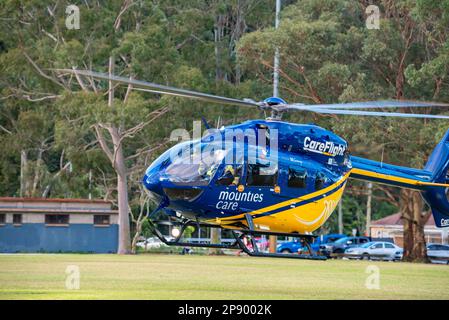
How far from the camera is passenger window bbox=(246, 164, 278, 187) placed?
2009 cm

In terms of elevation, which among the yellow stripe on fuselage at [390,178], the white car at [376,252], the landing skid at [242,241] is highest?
the yellow stripe on fuselage at [390,178]

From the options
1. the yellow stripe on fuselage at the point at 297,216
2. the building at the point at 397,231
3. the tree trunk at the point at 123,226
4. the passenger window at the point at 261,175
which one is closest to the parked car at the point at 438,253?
the building at the point at 397,231

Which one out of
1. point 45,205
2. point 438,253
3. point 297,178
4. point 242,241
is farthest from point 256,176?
point 438,253

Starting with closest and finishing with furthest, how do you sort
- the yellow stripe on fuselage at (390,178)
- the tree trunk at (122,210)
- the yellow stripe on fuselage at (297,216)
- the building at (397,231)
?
the yellow stripe on fuselage at (297,216) < the yellow stripe on fuselage at (390,178) < the tree trunk at (122,210) < the building at (397,231)

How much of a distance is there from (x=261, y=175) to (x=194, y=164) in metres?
1.56

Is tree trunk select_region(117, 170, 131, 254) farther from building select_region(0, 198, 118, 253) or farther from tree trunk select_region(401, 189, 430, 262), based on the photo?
tree trunk select_region(401, 189, 430, 262)

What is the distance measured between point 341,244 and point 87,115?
2134 cm

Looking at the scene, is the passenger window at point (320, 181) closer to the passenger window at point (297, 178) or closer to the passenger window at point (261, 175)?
the passenger window at point (297, 178)

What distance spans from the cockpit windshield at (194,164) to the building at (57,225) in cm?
3527

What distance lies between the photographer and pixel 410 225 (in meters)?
52.5

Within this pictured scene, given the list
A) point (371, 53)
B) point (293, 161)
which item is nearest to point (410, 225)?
point (371, 53)

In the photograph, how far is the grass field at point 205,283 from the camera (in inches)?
866

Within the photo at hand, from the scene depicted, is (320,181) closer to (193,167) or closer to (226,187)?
(226,187)

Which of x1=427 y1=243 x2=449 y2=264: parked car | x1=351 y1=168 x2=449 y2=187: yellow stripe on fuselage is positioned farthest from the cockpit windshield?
x1=427 y1=243 x2=449 y2=264: parked car
